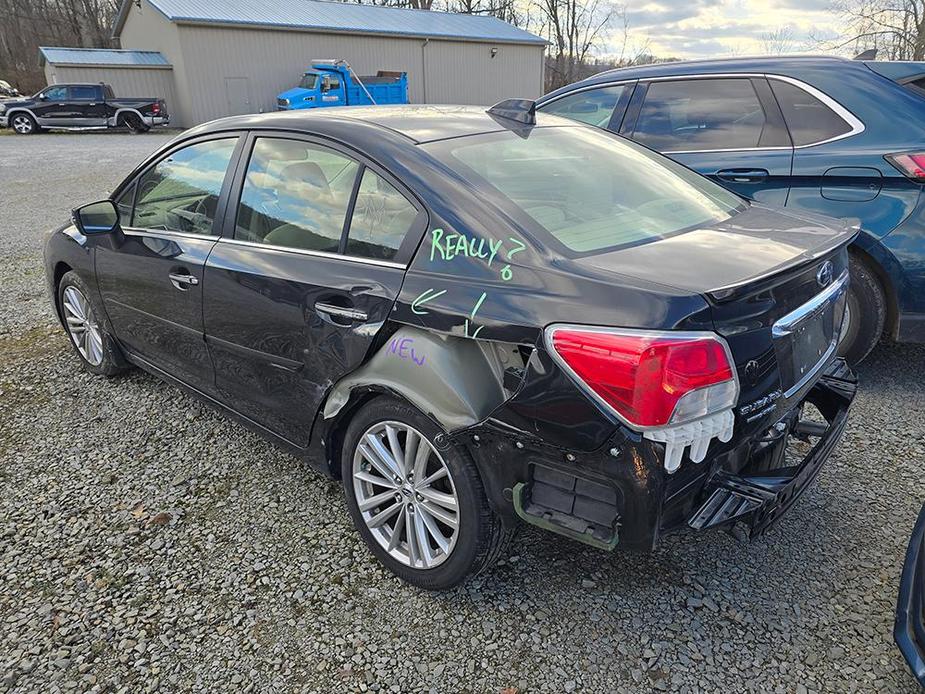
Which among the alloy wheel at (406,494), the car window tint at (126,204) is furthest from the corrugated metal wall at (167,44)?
the alloy wheel at (406,494)

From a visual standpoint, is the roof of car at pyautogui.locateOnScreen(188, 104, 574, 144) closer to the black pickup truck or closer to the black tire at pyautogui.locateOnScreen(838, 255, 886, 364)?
the black tire at pyautogui.locateOnScreen(838, 255, 886, 364)

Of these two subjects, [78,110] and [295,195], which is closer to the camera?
[295,195]

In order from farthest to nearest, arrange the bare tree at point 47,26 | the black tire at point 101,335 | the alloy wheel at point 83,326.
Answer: the bare tree at point 47,26 → the alloy wheel at point 83,326 → the black tire at point 101,335

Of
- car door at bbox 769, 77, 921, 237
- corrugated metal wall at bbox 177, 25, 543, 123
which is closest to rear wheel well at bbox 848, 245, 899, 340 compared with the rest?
car door at bbox 769, 77, 921, 237

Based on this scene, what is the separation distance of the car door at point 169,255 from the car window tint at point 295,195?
0.20 metres

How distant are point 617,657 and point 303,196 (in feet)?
6.67

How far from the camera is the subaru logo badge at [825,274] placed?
219 centimetres

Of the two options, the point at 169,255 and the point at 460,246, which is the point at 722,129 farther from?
the point at 169,255

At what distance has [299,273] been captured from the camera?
2529 mm

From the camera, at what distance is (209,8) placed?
27.5 meters

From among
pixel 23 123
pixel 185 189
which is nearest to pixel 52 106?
pixel 23 123

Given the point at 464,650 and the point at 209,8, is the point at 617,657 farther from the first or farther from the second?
the point at 209,8

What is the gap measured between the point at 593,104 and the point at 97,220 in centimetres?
342

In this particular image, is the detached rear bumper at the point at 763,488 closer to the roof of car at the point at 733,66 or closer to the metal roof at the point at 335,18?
the roof of car at the point at 733,66
